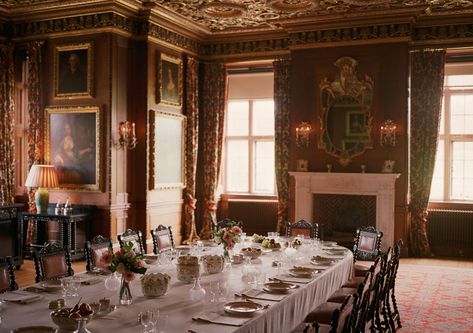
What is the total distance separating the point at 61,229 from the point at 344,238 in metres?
5.02

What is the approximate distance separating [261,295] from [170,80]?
23.4 feet

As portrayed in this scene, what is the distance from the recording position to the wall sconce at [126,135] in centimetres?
946

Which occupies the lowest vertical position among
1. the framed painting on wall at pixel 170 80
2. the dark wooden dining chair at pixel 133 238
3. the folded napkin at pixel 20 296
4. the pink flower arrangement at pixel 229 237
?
the folded napkin at pixel 20 296

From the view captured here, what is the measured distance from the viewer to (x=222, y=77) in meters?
11.7

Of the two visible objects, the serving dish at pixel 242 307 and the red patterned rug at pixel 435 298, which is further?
the red patterned rug at pixel 435 298

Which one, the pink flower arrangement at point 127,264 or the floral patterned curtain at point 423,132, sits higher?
the floral patterned curtain at point 423,132

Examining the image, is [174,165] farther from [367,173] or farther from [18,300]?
[18,300]

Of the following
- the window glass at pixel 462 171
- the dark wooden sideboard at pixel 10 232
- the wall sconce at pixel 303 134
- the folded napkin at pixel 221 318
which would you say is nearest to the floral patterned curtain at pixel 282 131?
the wall sconce at pixel 303 134

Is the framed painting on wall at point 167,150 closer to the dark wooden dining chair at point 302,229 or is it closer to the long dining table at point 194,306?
the dark wooden dining chair at point 302,229

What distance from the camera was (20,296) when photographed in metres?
3.84

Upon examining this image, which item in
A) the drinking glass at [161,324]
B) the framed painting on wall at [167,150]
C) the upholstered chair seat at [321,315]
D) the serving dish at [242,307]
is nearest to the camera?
the drinking glass at [161,324]

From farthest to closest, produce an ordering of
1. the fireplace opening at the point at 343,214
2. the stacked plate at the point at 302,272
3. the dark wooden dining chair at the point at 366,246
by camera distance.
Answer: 1. the fireplace opening at the point at 343,214
2. the dark wooden dining chair at the point at 366,246
3. the stacked plate at the point at 302,272

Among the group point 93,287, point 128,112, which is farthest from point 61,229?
point 93,287

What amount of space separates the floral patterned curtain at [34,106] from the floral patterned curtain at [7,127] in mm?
336
